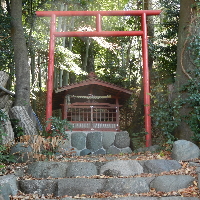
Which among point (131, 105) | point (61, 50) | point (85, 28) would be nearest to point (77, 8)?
point (85, 28)

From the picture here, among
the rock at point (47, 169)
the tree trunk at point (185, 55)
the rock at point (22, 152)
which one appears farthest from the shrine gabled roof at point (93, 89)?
the rock at point (47, 169)

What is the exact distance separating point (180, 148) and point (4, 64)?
7.42 metres

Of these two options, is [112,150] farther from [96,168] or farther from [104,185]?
[104,185]

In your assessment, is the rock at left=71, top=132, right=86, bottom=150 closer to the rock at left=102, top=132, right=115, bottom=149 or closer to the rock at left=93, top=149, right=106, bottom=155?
the rock at left=93, top=149, right=106, bottom=155

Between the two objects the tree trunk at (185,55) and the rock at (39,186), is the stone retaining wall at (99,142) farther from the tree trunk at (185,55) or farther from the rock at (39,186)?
the rock at (39,186)

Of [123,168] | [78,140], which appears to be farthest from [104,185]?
[78,140]

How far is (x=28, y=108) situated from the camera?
8977 mm

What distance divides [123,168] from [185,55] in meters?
3.89

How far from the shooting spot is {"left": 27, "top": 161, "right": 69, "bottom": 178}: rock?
6.33 m

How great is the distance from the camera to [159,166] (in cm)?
638

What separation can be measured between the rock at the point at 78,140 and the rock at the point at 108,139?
0.63 metres

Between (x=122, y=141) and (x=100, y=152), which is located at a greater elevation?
(x=122, y=141)

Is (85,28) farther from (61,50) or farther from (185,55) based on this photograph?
(185,55)

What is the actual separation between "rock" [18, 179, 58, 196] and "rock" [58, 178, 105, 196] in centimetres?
15
